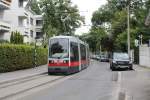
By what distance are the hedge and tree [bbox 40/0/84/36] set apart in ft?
150

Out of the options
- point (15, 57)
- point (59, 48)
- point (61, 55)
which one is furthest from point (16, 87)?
point (15, 57)

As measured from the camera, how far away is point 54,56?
34875 mm

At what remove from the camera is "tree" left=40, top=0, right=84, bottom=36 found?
93938 millimetres

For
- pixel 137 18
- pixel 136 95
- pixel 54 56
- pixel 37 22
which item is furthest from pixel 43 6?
pixel 136 95

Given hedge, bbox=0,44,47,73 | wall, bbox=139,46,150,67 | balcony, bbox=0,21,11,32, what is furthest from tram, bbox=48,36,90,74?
balcony, bbox=0,21,11,32

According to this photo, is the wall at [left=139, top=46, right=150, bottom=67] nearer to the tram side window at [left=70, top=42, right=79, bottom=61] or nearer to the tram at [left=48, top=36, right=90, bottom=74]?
the tram side window at [left=70, top=42, right=79, bottom=61]

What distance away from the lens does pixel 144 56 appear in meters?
50.2

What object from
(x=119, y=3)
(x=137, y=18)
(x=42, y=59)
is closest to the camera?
(x=42, y=59)

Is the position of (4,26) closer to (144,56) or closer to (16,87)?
(144,56)

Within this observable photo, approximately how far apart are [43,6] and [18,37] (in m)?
41.3

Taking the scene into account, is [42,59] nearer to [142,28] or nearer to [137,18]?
[142,28]

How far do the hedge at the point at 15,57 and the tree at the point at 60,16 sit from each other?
45.7m

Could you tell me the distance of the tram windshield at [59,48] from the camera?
34844mm

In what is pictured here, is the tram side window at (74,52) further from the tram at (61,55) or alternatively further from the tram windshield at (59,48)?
the tram windshield at (59,48)
